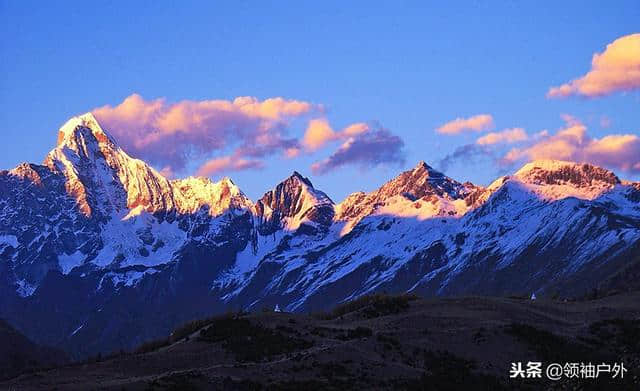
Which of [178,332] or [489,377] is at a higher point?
[178,332]

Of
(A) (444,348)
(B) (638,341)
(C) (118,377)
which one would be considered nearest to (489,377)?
(A) (444,348)

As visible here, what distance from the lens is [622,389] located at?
62.8 m

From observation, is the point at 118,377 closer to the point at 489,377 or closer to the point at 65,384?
the point at 65,384

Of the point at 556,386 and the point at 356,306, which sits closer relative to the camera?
the point at 556,386

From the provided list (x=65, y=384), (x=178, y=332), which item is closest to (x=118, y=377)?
(x=65, y=384)

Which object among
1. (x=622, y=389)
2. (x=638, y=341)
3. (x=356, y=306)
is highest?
(x=356, y=306)

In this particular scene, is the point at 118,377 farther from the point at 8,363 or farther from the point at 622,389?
the point at 8,363

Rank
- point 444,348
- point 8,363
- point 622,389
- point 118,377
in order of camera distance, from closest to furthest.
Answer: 1. point 622,389
2. point 118,377
3. point 444,348
4. point 8,363

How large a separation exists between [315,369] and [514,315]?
2354 centimetres

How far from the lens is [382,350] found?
247 feet

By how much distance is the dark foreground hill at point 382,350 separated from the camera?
66.6 meters

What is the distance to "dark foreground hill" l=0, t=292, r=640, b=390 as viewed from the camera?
66562mm

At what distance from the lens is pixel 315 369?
69562mm

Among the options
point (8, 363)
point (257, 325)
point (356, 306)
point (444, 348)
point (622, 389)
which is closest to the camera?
point (622, 389)
